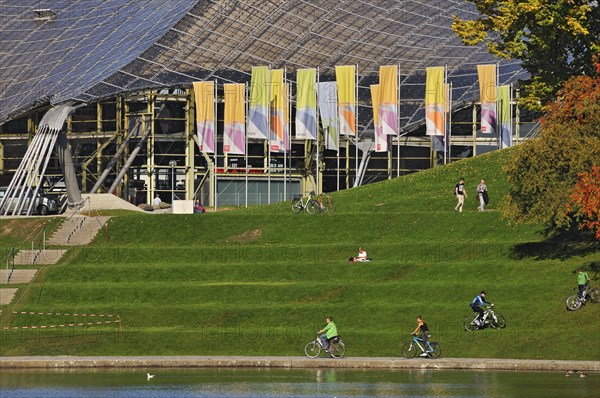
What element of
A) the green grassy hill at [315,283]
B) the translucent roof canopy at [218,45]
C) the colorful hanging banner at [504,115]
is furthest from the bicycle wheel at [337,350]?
the translucent roof canopy at [218,45]

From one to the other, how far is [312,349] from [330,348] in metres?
0.90

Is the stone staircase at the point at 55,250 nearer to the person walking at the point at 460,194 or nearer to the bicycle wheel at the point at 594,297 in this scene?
the person walking at the point at 460,194

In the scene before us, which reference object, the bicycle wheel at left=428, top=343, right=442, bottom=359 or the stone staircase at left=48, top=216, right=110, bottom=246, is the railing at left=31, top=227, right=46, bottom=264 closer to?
the stone staircase at left=48, top=216, right=110, bottom=246

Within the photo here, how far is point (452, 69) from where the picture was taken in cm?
12850

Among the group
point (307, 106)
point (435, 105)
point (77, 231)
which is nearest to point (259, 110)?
point (307, 106)

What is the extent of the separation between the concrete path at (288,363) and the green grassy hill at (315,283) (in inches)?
88.6

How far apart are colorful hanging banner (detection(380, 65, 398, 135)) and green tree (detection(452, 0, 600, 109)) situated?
22787mm

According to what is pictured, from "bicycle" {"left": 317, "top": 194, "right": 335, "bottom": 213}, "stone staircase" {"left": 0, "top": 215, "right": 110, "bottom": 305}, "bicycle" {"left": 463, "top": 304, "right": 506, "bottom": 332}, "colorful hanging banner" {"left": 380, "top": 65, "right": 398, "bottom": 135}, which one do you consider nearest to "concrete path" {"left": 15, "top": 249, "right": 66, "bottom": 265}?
"stone staircase" {"left": 0, "top": 215, "right": 110, "bottom": 305}

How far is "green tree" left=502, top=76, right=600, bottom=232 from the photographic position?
72.6 meters

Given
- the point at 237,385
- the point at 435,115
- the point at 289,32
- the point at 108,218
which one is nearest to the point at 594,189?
the point at 237,385

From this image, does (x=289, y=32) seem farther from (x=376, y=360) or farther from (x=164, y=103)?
(x=376, y=360)

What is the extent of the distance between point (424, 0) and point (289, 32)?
563 inches

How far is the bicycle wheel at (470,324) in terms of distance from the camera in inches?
2522

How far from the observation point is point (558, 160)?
73.7 metres
